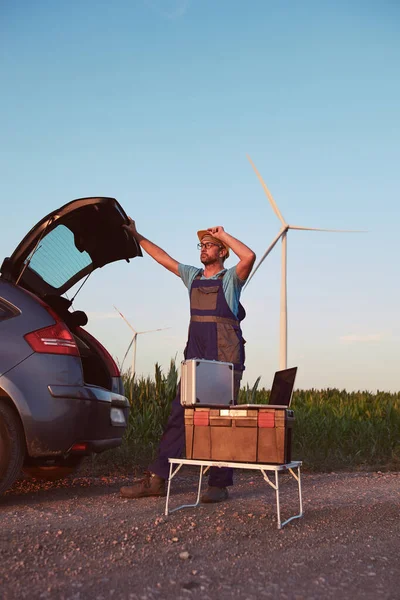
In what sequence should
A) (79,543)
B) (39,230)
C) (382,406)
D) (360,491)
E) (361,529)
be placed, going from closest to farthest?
(79,543), (361,529), (39,230), (360,491), (382,406)

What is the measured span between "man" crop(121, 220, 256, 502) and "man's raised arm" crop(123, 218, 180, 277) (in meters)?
0.06

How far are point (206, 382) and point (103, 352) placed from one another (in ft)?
5.02

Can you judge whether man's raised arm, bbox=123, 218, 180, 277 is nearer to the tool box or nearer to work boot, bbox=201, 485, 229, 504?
the tool box

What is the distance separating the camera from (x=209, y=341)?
→ 5367 mm

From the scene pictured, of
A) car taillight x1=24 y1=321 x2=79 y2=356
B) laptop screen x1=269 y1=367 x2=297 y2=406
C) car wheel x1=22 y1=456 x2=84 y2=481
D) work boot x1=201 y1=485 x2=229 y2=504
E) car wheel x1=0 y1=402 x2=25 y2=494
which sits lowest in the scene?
work boot x1=201 y1=485 x2=229 y2=504

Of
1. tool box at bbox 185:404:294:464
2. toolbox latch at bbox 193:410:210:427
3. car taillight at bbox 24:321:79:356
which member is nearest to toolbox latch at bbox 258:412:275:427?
tool box at bbox 185:404:294:464

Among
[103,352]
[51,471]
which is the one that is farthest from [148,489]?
[103,352]

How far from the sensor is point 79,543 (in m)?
3.89

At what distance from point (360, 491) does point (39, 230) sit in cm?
388

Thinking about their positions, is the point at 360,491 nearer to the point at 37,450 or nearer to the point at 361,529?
the point at 361,529

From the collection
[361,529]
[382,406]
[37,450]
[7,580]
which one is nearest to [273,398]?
[361,529]

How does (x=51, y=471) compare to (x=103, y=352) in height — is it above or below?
below

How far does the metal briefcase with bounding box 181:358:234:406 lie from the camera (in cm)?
480

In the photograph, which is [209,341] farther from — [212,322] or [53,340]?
[53,340]
